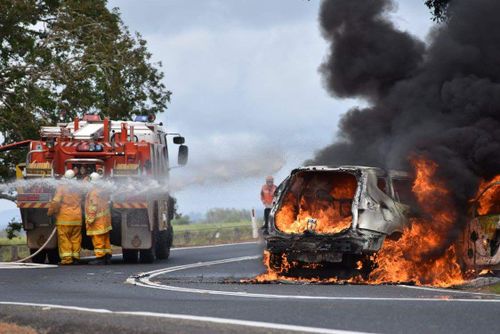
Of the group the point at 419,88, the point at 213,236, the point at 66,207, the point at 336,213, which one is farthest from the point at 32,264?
the point at 213,236

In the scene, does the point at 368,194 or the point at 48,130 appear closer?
the point at 368,194

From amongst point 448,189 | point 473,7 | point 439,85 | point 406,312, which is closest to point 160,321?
point 406,312

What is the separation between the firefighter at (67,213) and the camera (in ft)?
71.5

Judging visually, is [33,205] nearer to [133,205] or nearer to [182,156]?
[133,205]

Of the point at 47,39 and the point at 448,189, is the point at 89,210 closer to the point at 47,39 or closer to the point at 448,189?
the point at 448,189

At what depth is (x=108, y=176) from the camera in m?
22.2

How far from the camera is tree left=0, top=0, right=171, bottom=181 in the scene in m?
31.5

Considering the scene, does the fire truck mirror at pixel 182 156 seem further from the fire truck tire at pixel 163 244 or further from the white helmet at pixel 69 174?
the white helmet at pixel 69 174

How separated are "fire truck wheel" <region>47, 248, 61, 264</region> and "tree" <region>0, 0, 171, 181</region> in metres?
8.13

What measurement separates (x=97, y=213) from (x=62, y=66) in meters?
11.3

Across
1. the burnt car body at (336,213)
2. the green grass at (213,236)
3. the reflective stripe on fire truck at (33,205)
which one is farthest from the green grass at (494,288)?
the green grass at (213,236)

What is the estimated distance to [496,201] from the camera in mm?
16969

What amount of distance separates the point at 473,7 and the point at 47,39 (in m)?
15.5

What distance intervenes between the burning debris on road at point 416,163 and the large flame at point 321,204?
21 mm
